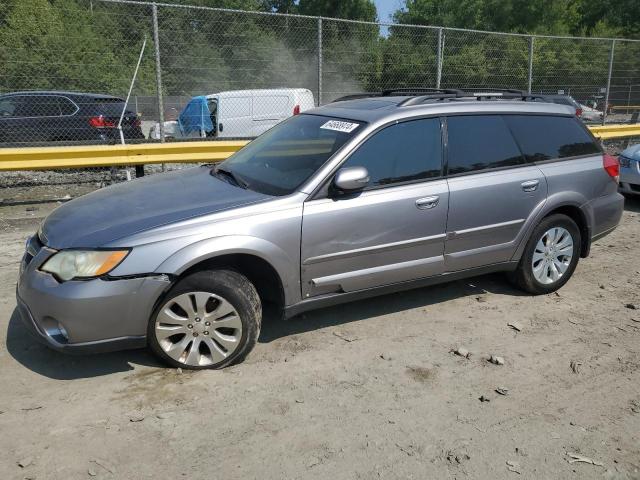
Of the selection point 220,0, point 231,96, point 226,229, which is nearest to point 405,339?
point 226,229

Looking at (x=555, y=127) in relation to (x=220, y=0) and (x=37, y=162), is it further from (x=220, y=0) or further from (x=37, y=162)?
(x=220, y=0)

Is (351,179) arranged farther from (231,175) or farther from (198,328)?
(198,328)

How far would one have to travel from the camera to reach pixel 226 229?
3.51m

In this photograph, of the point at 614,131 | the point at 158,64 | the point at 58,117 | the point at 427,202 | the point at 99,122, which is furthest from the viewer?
the point at 614,131

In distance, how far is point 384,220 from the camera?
3.99 metres

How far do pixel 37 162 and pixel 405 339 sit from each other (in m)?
5.86

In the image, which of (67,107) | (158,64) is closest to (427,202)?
(158,64)

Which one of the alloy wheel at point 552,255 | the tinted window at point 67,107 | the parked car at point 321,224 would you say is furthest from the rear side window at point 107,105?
the alloy wheel at point 552,255

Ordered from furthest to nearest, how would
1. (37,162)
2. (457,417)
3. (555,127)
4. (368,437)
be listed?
(37,162) → (555,127) → (457,417) → (368,437)

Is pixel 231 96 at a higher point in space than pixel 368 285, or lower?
higher

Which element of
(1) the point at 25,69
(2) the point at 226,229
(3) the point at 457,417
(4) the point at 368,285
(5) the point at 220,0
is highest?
(5) the point at 220,0

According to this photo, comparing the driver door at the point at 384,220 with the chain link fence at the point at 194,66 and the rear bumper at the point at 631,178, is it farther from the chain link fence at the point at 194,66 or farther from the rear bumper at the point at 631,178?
the chain link fence at the point at 194,66

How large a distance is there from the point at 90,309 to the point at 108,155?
511 cm

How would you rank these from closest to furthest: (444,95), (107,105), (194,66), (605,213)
→ (444,95) → (605,213) → (194,66) → (107,105)
